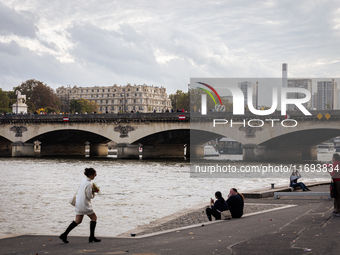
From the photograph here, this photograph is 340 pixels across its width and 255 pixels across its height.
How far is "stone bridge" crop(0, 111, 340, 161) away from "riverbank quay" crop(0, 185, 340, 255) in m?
42.1

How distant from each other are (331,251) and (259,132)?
1869 inches

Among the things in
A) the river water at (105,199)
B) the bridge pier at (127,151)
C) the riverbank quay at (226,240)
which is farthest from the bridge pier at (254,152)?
the riverbank quay at (226,240)

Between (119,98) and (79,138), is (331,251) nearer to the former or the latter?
(79,138)

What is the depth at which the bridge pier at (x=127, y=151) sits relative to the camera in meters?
62.4

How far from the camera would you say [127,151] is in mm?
62312

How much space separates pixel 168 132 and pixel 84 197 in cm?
5450

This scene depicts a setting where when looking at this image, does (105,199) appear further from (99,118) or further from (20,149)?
(20,149)

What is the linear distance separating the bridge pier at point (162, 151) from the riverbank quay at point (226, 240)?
55.4 metres

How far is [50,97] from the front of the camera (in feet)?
410

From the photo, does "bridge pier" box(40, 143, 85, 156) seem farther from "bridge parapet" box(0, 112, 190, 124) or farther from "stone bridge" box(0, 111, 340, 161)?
"bridge parapet" box(0, 112, 190, 124)

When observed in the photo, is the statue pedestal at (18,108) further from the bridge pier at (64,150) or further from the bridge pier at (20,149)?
the bridge pier at (20,149)

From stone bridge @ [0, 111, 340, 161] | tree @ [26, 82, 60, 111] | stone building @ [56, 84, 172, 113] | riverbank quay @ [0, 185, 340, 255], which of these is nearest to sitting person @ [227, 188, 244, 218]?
riverbank quay @ [0, 185, 340, 255]

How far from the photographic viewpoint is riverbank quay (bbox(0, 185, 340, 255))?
9.41 metres

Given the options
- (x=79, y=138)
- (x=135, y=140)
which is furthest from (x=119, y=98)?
(x=135, y=140)
